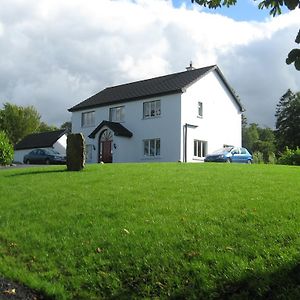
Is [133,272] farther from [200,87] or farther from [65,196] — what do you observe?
[200,87]

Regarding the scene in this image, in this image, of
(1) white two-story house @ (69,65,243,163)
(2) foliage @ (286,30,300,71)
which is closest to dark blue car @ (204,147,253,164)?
(1) white two-story house @ (69,65,243,163)

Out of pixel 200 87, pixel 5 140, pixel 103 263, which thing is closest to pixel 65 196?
pixel 103 263

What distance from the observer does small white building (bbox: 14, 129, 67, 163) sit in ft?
178

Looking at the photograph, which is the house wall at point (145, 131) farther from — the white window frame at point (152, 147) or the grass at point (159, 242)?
the grass at point (159, 242)

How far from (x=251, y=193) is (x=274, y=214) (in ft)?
8.02

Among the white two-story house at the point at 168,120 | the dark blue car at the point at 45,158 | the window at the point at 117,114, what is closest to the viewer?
the white two-story house at the point at 168,120

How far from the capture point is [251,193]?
35.6 ft

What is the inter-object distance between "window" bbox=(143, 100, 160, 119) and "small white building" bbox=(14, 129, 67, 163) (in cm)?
1626

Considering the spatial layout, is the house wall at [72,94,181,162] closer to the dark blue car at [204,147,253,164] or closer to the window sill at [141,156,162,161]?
the window sill at [141,156,162,161]

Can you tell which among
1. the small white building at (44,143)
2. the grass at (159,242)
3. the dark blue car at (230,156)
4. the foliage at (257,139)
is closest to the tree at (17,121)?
the small white building at (44,143)

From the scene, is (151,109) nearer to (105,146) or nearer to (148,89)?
(148,89)

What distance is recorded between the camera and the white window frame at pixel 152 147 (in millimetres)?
38219

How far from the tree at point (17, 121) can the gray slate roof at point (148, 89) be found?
30.1 meters

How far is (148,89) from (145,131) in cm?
397
